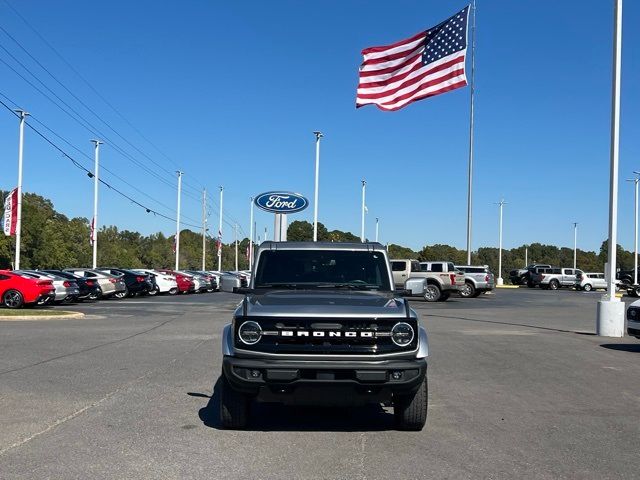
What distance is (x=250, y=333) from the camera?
20.0 ft

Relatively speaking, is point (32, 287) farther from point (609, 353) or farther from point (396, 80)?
point (609, 353)

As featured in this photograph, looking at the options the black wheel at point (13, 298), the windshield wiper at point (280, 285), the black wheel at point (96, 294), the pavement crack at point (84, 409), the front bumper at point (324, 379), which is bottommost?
the black wheel at point (96, 294)

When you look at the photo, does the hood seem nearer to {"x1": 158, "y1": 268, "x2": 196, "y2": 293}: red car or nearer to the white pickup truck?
the white pickup truck

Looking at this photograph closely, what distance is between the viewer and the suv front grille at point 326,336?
19.6 feet

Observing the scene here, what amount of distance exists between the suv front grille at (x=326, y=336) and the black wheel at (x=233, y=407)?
2.11ft

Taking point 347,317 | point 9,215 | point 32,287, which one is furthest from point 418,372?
point 9,215

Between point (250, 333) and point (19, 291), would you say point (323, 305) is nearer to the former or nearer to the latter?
point (250, 333)

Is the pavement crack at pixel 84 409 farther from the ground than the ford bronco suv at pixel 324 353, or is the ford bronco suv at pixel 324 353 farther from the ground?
the ford bronco suv at pixel 324 353

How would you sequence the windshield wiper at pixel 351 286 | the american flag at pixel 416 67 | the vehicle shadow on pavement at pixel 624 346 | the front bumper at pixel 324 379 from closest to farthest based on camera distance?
the front bumper at pixel 324 379 → the windshield wiper at pixel 351 286 → the vehicle shadow on pavement at pixel 624 346 → the american flag at pixel 416 67

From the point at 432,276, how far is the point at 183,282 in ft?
52.5

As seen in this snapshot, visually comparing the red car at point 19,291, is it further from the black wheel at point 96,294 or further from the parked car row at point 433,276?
the parked car row at point 433,276

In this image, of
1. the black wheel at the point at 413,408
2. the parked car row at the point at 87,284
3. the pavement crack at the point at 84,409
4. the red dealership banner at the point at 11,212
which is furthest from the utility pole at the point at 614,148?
the red dealership banner at the point at 11,212

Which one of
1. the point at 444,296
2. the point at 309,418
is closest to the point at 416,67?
the point at 444,296

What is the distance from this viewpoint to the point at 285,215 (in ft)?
107
